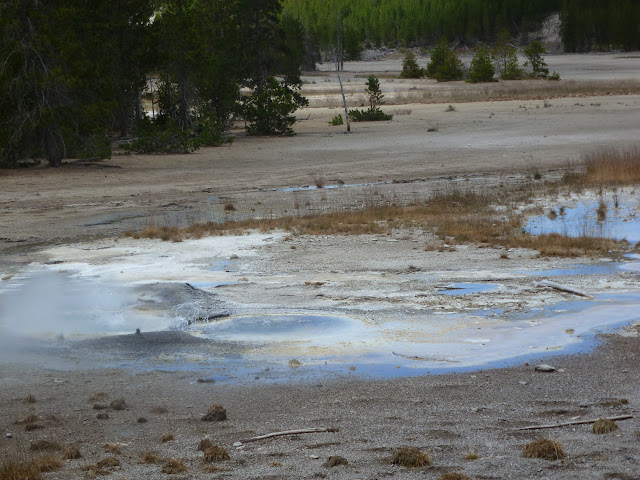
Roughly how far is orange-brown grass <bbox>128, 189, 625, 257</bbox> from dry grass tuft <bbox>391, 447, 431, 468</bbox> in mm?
8170

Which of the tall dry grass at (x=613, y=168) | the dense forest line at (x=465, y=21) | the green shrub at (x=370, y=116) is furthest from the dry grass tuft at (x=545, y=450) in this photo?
the dense forest line at (x=465, y=21)

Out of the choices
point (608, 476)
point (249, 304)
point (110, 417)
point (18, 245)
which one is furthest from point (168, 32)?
point (608, 476)

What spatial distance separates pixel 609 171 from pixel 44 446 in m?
17.2

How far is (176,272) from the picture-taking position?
1230cm

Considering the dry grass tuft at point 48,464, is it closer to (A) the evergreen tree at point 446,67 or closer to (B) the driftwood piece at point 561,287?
(B) the driftwood piece at point 561,287

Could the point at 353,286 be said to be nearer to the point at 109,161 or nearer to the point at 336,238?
A: the point at 336,238

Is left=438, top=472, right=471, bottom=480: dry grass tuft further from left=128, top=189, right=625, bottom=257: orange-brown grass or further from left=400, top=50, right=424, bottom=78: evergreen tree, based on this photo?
left=400, top=50, right=424, bottom=78: evergreen tree

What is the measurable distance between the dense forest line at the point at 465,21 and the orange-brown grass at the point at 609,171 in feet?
259

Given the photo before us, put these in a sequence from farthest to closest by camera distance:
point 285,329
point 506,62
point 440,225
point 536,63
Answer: point 506,62 → point 536,63 → point 440,225 → point 285,329

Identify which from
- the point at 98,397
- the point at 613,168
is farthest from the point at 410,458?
the point at 613,168

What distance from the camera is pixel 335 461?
5.25 metres

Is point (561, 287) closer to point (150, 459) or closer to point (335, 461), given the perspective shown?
point (335, 461)

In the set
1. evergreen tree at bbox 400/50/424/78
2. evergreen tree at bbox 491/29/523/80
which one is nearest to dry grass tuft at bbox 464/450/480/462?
evergreen tree at bbox 491/29/523/80

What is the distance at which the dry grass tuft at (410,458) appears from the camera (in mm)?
5168
